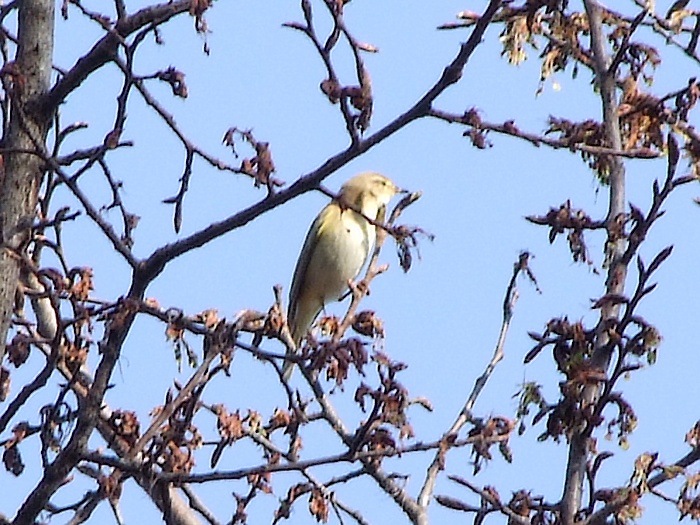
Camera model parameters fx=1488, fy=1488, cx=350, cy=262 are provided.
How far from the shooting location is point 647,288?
12.7 feet

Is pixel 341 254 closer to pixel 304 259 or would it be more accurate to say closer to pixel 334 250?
pixel 334 250

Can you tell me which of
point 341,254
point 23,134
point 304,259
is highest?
point 304,259

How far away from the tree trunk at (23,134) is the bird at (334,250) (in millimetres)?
3693

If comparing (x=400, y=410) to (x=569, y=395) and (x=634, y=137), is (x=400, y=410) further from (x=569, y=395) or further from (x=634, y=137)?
(x=634, y=137)

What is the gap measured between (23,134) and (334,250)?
13.2 feet

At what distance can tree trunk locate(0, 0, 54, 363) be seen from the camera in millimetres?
3922

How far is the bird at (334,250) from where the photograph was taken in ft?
26.1

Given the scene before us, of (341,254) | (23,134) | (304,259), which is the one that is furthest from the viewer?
(304,259)

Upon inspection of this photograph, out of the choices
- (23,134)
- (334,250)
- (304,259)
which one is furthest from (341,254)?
(23,134)

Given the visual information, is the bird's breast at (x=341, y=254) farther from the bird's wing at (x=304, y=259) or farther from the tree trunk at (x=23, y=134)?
the tree trunk at (x=23, y=134)

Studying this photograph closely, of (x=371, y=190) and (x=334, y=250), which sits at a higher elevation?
(x=371, y=190)

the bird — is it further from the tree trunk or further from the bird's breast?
the tree trunk

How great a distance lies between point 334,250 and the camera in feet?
26.2

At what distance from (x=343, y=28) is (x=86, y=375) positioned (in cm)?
184
